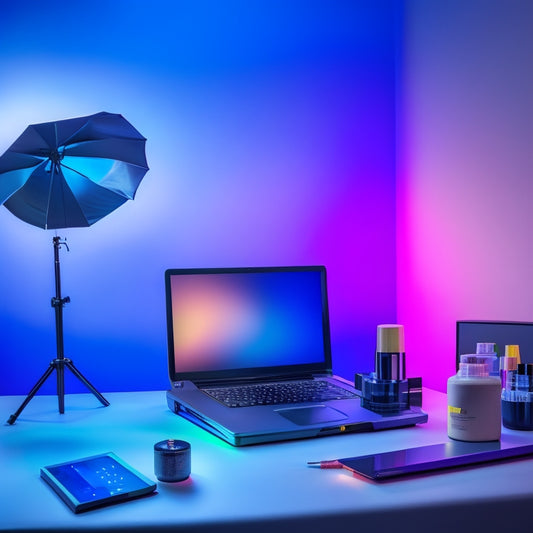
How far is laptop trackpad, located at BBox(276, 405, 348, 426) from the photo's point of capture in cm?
113

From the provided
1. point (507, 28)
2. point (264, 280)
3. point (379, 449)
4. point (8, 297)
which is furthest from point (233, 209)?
point (379, 449)

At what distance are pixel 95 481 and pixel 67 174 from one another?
80 centimetres

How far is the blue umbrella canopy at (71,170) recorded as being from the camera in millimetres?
1320

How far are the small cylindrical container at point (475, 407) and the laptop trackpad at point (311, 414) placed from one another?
0.21 meters

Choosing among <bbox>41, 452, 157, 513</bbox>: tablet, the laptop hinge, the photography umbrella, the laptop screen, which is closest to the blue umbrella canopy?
the photography umbrella

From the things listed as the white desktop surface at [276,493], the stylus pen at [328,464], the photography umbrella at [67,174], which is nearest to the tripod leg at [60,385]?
the photography umbrella at [67,174]

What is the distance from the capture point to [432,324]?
179 centimetres

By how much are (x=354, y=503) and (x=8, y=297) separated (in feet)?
4.21

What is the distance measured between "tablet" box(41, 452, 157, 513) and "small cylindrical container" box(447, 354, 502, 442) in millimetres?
542

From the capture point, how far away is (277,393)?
4.35 ft

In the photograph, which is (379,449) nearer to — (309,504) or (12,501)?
(309,504)

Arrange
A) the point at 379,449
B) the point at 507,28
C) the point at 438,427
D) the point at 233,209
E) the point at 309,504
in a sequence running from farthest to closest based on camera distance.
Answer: the point at 233,209
the point at 507,28
the point at 438,427
the point at 379,449
the point at 309,504

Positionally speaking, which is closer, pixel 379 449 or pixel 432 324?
pixel 379 449

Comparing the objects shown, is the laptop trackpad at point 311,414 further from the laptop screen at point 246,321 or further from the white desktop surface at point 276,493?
the laptop screen at point 246,321
